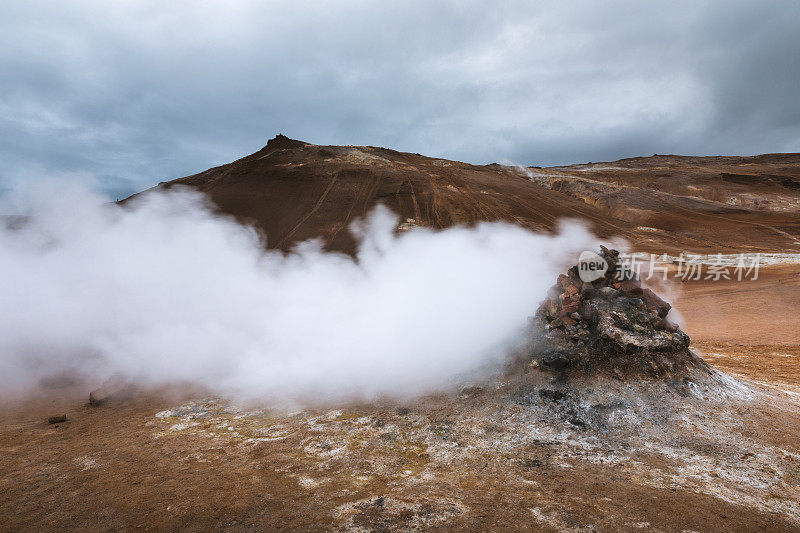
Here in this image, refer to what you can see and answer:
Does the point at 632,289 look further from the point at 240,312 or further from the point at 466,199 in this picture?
the point at 466,199

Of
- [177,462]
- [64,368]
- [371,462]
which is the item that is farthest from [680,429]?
[64,368]

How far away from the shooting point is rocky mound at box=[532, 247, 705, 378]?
434 cm

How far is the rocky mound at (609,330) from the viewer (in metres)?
4.34

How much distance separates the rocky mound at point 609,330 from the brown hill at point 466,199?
1383 cm

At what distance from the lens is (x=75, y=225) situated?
9117 millimetres

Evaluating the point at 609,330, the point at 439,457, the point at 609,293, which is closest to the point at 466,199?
the point at 609,293

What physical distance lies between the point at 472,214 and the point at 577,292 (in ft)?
56.4

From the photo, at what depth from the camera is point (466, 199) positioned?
23.4 meters

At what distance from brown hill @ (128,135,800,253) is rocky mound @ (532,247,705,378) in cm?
1383

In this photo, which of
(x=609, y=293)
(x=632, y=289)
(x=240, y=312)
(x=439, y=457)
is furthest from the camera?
(x=240, y=312)

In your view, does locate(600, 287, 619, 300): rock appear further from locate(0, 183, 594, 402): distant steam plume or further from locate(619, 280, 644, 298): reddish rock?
locate(0, 183, 594, 402): distant steam plume

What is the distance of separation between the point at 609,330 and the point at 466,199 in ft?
64.6

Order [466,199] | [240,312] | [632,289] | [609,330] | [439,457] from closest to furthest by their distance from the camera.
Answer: [439,457] < [609,330] < [632,289] < [240,312] < [466,199]

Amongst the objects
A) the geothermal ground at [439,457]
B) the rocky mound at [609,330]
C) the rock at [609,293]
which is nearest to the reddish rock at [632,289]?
the rocky mound at [609,330]
